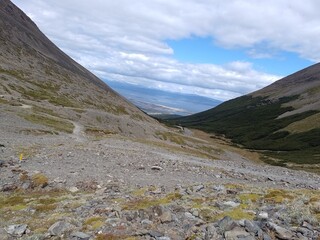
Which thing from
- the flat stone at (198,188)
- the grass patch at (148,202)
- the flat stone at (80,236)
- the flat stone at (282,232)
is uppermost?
the flat stone at (282,232)

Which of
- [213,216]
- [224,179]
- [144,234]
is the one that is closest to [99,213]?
[144,234]

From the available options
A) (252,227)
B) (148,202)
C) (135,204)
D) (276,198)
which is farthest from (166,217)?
(276,198)

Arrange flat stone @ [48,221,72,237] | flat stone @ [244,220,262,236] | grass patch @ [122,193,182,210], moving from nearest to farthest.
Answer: flat stone @ [244,220,262,236]
flat stone @ [48,221,72,237]
grass patch @ [122,193,182,210]

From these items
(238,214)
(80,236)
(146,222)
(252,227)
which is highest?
(252,227)

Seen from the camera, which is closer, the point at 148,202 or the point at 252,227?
the point at 252,227

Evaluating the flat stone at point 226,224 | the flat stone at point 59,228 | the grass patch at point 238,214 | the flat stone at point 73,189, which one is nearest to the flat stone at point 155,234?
the flat stone at point 226,224

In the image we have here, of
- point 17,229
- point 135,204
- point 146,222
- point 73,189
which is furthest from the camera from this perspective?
point 73,189

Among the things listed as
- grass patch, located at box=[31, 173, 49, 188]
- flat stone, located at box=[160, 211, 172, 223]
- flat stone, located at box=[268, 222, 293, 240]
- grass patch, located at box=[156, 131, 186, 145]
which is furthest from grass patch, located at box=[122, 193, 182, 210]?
grass patch, located at box=[156, 131, 186, 145]

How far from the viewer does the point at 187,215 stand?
62.3 feet

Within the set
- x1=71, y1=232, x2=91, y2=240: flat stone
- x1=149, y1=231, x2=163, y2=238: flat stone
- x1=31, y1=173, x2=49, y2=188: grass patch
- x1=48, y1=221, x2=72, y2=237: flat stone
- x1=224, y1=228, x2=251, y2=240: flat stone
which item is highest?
x1=224, y1=228, x2=251, y2=240: flat stone

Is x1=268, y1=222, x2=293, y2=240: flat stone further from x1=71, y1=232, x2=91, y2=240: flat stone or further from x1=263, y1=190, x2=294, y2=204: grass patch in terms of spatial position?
x1=71, y1=232, x2=91, y2=240: flat stone

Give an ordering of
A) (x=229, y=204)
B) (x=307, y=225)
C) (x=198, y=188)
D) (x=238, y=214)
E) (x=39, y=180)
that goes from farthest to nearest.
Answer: (x=39, y=180) < (x=198, y=188) < (x=229, y=204) < (x=238, y=214) < (x=307, y=225)

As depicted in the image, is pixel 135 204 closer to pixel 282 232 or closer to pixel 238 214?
pixel 238 214

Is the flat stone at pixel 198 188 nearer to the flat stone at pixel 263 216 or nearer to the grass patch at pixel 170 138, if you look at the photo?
the flat stone at pixel 263 216
